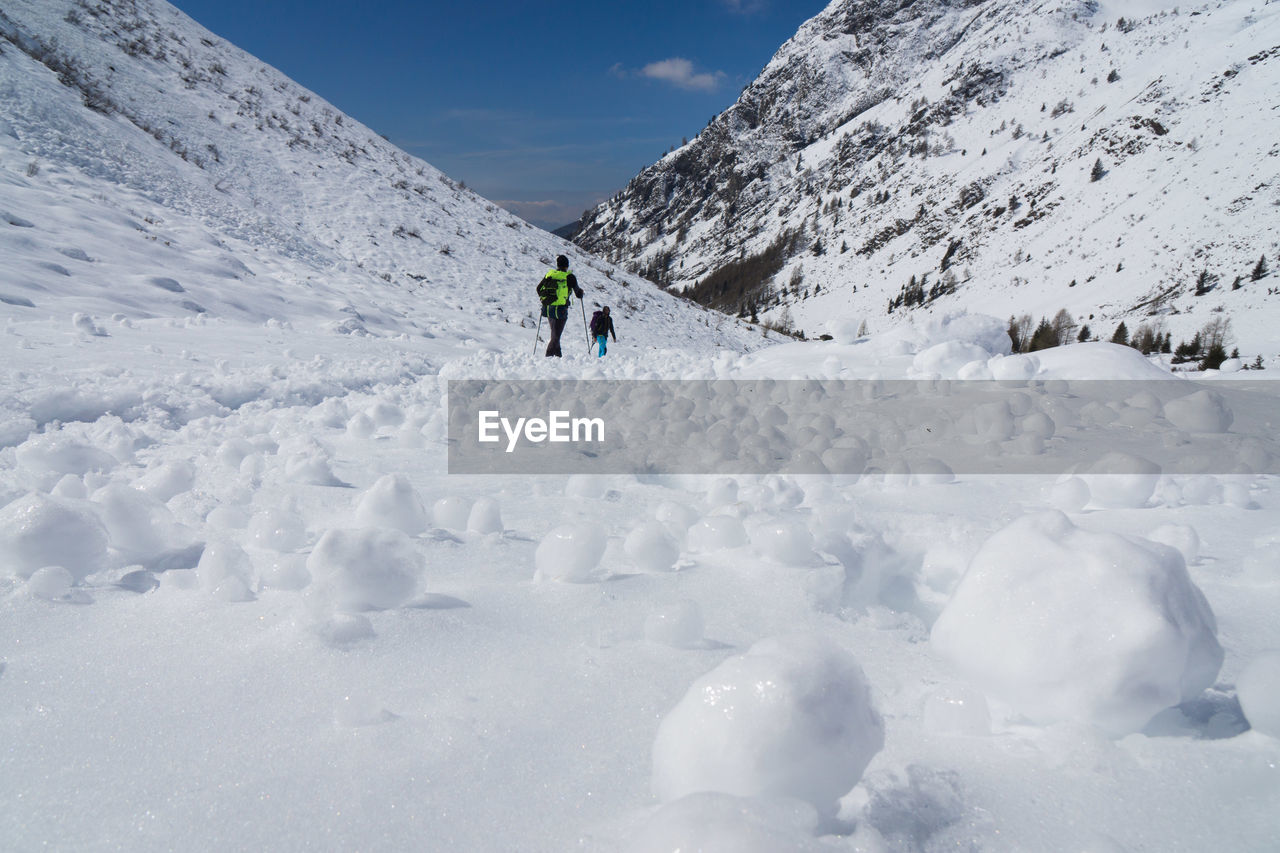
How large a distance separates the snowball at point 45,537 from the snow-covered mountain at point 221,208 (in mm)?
5295

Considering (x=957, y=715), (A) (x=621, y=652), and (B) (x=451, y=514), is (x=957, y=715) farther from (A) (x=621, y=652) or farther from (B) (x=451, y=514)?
(B) (x=451, y=514)

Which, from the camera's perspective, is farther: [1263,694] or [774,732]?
[1263,694]

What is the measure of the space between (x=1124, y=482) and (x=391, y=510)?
2667mm

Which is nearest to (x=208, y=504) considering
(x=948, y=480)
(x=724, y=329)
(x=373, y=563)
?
(x=373, y=563)

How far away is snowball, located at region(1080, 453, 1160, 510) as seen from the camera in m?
2.35

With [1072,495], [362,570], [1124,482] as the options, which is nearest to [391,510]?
[362,570]

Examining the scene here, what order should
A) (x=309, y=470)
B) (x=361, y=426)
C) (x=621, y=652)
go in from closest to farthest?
(x=621, y=652)
(x=309, y=470)
(x=361, y=426)

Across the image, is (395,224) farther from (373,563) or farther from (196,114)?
(373,563)

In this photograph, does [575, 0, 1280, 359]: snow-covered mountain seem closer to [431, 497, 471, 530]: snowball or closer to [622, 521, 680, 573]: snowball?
[622, 521, 680, 573]: snowball

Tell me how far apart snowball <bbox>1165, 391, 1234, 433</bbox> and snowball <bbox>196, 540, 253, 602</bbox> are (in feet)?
13.7

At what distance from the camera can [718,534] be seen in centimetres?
204

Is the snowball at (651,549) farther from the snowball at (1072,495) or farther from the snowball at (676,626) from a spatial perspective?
the snowball at (1072,495)

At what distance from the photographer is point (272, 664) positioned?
53.3 inches

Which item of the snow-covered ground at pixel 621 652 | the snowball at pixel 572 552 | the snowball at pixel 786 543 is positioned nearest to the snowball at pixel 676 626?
the snow-covered ground at pixel 621 652
